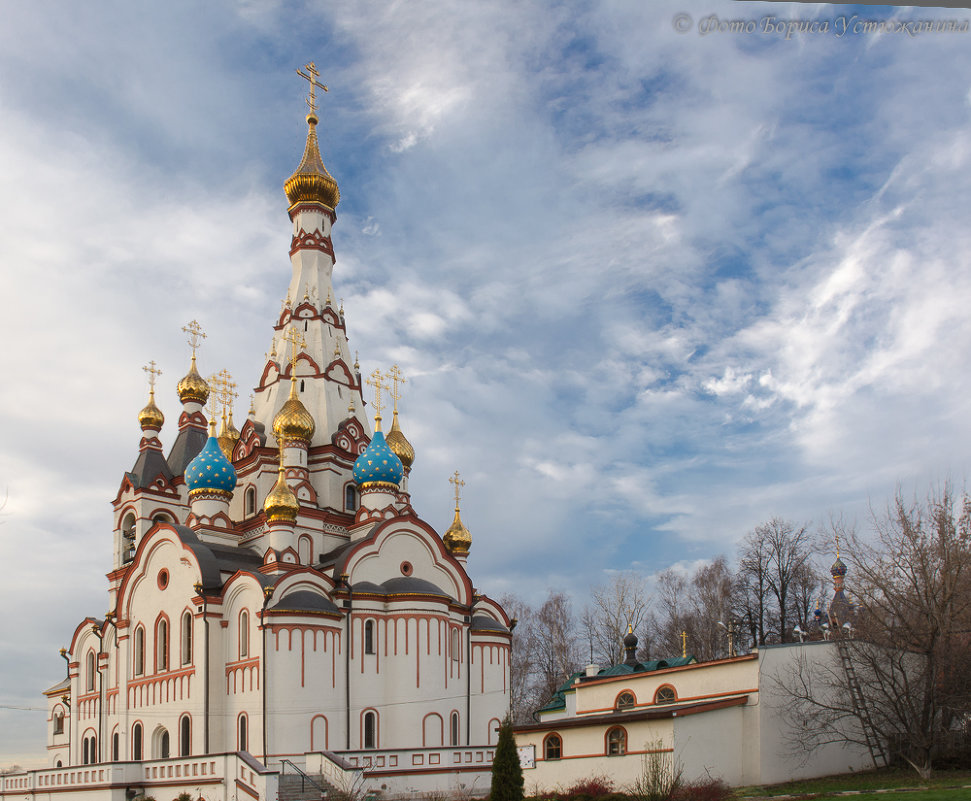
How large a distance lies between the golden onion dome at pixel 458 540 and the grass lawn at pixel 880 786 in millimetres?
16279

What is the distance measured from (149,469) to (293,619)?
1401cm

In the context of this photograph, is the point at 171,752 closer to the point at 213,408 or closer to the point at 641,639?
the point at 213,408

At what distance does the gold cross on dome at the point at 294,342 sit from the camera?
113ft

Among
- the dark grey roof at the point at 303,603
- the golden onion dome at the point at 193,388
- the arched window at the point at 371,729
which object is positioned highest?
the golden onion dome at the point at 193,388

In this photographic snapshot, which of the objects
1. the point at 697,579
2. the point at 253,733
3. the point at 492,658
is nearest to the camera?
the point at 253,733

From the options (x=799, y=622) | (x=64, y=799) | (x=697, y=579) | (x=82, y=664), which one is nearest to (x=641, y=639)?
(x=697, y=579)

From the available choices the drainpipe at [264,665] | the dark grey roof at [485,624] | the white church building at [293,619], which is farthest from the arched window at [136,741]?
the dark grey roof at [485,624]

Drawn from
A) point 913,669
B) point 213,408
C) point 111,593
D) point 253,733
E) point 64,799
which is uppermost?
point 213,408

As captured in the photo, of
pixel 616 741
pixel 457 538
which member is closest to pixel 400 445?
pixel 457 538

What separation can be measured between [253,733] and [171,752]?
4.21 meters

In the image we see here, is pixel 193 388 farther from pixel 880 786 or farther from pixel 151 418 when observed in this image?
pixel 880 786

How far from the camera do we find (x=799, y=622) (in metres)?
44.1

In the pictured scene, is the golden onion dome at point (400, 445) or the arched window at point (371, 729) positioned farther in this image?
the golden onion dome at point (400, 445)

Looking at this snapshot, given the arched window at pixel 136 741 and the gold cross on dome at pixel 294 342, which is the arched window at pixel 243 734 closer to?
the arched window at pixel 136 741
